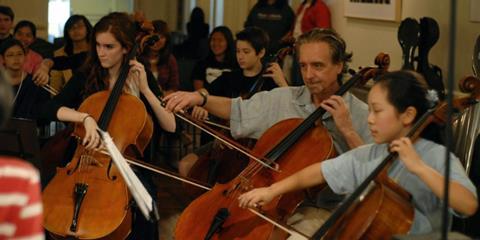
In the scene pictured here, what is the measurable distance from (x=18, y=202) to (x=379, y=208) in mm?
1015

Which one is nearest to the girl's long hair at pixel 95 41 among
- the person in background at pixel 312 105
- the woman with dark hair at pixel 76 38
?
the person in background at pixel 312 105

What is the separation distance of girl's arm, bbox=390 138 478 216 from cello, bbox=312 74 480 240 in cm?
7

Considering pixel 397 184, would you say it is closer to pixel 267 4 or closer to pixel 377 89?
pixel 377 89

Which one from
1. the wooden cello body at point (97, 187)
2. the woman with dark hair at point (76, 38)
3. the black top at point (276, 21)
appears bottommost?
the wooden cello body at point (97, 187)

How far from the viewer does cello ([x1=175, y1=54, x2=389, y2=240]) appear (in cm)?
260

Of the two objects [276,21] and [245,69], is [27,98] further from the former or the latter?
[276,21]

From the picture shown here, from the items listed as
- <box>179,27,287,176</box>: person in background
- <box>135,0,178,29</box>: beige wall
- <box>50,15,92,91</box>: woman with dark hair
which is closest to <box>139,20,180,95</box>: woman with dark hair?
<box>50,15,92,91</box>: woman with dark hair

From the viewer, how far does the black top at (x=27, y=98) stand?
13.4 feet

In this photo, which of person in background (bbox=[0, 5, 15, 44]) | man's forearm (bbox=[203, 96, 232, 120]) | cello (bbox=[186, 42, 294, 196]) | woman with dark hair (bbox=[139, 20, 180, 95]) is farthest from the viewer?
person in background (bbox=[0, 5, 15, 44])

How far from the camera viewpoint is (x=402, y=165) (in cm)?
222

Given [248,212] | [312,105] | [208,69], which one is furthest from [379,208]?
[208,69]

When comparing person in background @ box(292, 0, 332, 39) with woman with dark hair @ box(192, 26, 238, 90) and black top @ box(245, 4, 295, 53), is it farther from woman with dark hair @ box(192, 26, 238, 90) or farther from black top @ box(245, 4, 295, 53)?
woman with dark hair @ box(192, 26, 238, 90)

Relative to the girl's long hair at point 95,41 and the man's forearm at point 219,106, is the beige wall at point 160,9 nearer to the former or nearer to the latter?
the girl's long hair at point 95,41

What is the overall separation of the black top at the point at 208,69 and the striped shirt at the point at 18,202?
13.3ft
